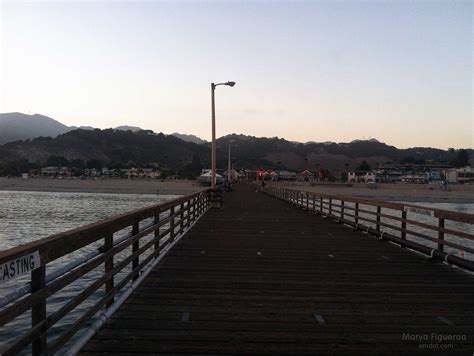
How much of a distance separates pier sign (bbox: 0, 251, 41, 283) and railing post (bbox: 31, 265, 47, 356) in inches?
4.1

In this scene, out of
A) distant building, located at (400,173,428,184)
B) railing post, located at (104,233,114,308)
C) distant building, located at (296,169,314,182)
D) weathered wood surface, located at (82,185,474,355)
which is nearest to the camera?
weathered wood surface, located at (82,185,474,355)

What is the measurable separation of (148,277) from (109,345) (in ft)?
9.98

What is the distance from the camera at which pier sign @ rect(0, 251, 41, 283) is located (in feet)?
10.3

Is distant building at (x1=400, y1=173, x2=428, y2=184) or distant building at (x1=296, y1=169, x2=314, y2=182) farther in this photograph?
distant building at (x1=400, y1=173, x2=428, y2=184)

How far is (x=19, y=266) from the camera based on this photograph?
3334mm

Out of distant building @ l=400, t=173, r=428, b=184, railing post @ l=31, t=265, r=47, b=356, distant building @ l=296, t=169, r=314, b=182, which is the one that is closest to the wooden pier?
railing post @ l=31, t=265, r=47, b=356

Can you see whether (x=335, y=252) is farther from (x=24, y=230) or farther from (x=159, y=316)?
(x=24, y=230)

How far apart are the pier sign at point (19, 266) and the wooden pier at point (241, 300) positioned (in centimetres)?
2

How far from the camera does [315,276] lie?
811 cm

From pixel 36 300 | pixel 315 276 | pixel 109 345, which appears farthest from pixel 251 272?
pixel 36 300

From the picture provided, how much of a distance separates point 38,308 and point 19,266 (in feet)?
1.73

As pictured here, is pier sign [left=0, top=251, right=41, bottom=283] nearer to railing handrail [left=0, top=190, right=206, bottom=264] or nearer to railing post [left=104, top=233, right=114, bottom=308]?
railing handrail [left=0, top=190, right=206, bottom=264]

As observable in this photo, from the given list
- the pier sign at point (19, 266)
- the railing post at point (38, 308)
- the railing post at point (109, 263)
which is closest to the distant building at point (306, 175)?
the railing post at point (109, 263)

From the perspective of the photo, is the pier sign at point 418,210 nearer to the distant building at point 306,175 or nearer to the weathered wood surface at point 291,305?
the weathered wood surface at point 291,305
